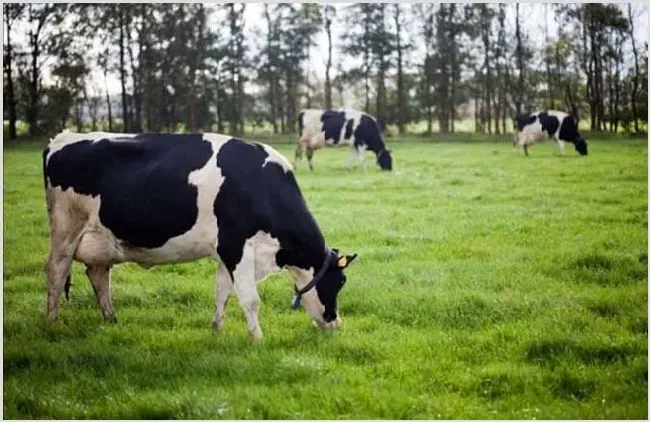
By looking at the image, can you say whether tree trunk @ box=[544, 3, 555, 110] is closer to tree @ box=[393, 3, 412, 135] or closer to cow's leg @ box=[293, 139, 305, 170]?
tree @ box=[393, 3, 412, 135]

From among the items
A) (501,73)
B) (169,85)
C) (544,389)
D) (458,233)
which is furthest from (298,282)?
(501,73)

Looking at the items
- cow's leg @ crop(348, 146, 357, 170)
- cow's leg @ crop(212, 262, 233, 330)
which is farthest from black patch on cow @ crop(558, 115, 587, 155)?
cow's leg @ crop(212, 262, 233, 330)

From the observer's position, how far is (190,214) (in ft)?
16.8

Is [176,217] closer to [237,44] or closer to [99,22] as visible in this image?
[99,22]

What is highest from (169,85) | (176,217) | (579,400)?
(169,85)

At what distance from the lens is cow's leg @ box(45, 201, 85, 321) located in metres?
5.45

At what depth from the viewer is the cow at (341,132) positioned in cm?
1597

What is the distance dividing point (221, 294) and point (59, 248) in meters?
1.22

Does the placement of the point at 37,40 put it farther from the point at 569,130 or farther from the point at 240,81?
the point at 569,130

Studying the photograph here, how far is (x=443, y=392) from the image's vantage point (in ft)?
13.8

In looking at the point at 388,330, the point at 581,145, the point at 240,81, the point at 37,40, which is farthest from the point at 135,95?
the point at 581,145

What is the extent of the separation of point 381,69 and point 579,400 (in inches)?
Answer: 392

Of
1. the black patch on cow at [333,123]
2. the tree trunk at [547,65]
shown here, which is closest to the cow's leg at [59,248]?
the tree trunk at [547,65]

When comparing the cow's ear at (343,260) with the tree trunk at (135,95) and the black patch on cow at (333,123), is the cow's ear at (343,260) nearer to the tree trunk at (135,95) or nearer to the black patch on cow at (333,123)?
the tree trunk at (135,95)
